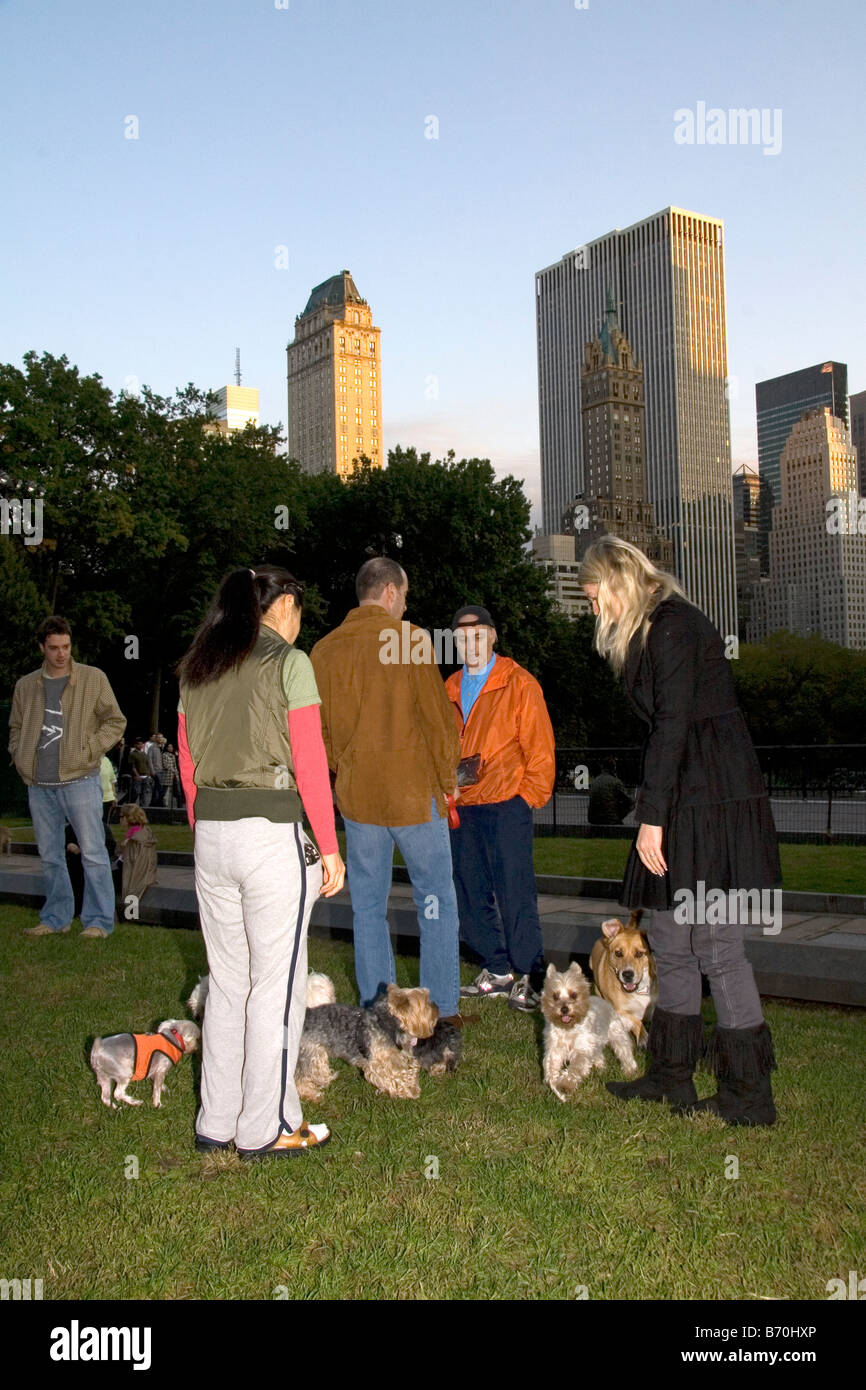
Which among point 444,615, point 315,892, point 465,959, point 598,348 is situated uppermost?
point 598,348


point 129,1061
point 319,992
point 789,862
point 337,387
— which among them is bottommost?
point 789,862

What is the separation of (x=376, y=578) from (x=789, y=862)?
27.0 ft

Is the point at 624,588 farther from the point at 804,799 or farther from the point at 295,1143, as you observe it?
the point at 804,799

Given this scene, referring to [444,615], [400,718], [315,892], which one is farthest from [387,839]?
[444,615]

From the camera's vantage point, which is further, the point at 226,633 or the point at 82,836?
the point at 82,836

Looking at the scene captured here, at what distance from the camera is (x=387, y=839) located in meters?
5.06

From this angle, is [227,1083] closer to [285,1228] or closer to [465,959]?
[285,1228]

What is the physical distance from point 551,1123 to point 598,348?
624 feet

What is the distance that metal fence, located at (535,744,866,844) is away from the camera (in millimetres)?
14406

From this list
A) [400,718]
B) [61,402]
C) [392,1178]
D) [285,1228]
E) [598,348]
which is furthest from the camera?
[598,348]

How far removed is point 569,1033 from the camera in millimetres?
4586

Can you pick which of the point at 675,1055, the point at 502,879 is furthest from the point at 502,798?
the point at 675,1055

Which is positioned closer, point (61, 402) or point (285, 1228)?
point (285, 1228)
